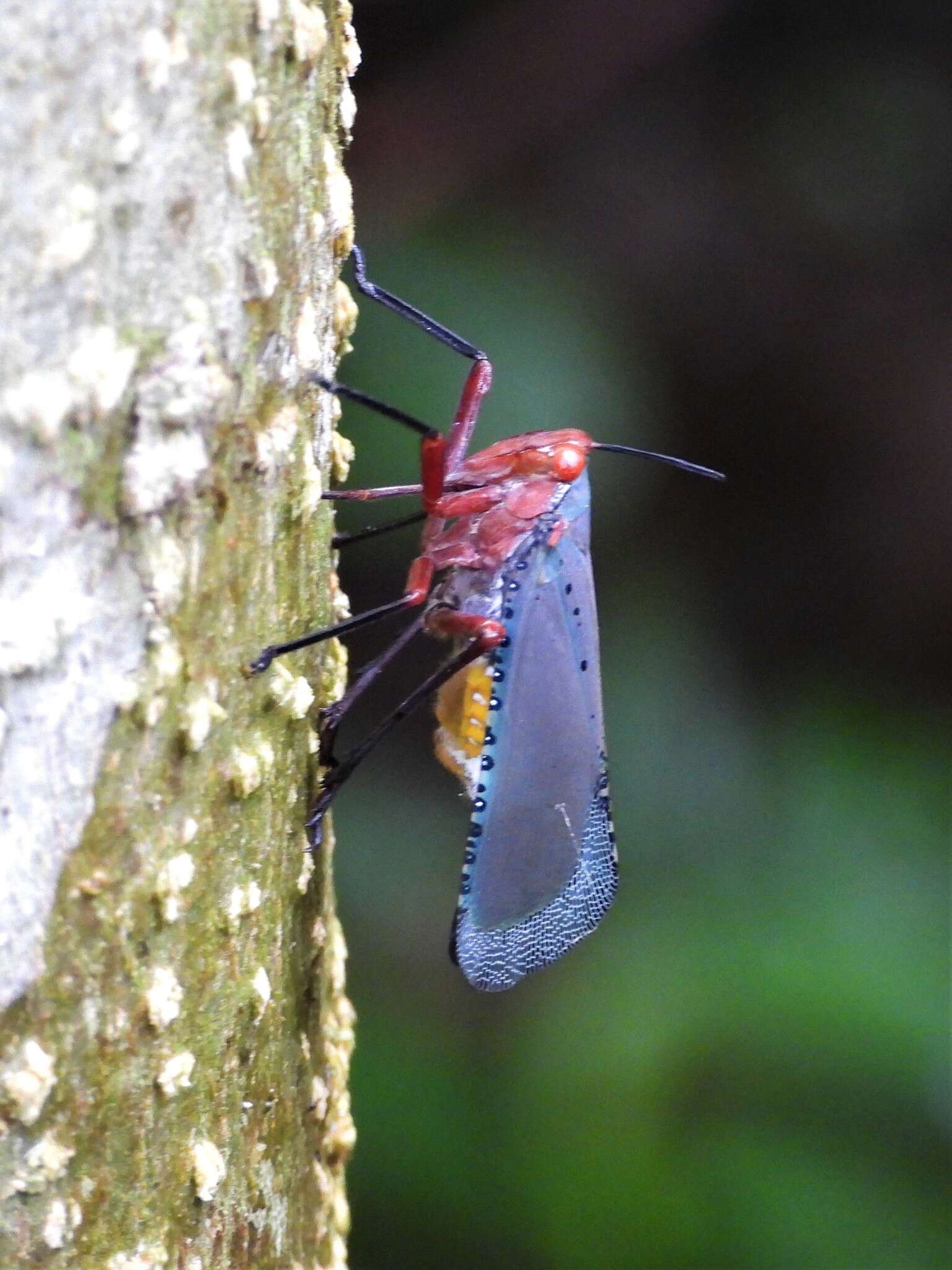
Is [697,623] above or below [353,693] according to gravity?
above

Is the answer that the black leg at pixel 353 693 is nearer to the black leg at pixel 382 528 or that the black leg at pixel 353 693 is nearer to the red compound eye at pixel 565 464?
the black leg at pixel 382 528

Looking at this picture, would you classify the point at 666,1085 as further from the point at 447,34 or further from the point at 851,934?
the point at 447,34

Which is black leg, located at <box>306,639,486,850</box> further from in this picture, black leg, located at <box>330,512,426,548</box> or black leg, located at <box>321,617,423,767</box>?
black leg, located at <box>330,512,426,548</box>

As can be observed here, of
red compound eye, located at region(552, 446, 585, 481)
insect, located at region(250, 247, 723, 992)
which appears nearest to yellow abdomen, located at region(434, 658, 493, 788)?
insect, located at region(250, 247, 723, 992)

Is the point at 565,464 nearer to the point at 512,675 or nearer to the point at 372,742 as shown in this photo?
the point at 512,675

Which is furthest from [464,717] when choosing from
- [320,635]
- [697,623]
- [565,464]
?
[697,623]

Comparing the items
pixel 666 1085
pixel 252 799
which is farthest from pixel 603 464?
pixel 252 799
